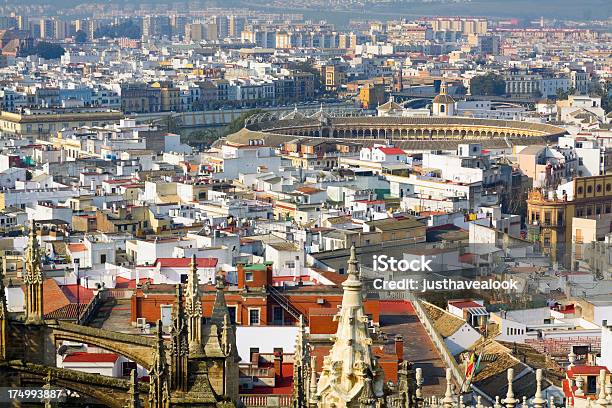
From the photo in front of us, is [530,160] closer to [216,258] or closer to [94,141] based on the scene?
[94,141]

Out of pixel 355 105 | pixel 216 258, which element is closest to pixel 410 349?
pixel 216 258

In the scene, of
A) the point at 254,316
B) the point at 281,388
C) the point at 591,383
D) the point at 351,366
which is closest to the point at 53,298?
the point at 254,316

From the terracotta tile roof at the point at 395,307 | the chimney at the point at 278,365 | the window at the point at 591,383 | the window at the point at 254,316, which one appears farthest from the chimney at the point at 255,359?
the terracotta tile roof at the point at 395,307

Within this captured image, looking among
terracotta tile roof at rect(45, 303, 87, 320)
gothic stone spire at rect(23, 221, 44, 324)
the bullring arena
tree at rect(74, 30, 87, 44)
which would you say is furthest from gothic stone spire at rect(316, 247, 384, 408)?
tree at rect(74, 30, 87, 44)

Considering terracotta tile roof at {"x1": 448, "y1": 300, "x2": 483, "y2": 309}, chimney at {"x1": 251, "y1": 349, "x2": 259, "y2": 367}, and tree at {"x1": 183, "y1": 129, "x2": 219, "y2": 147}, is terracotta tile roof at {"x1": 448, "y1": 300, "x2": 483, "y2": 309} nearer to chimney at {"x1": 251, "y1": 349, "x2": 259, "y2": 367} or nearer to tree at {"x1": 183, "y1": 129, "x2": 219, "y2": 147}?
chimney at {"x1": 251, "y1": 349, "x2": 259, "y2": 367}

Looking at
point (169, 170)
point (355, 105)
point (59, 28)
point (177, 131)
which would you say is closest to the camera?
point (169, 170)
